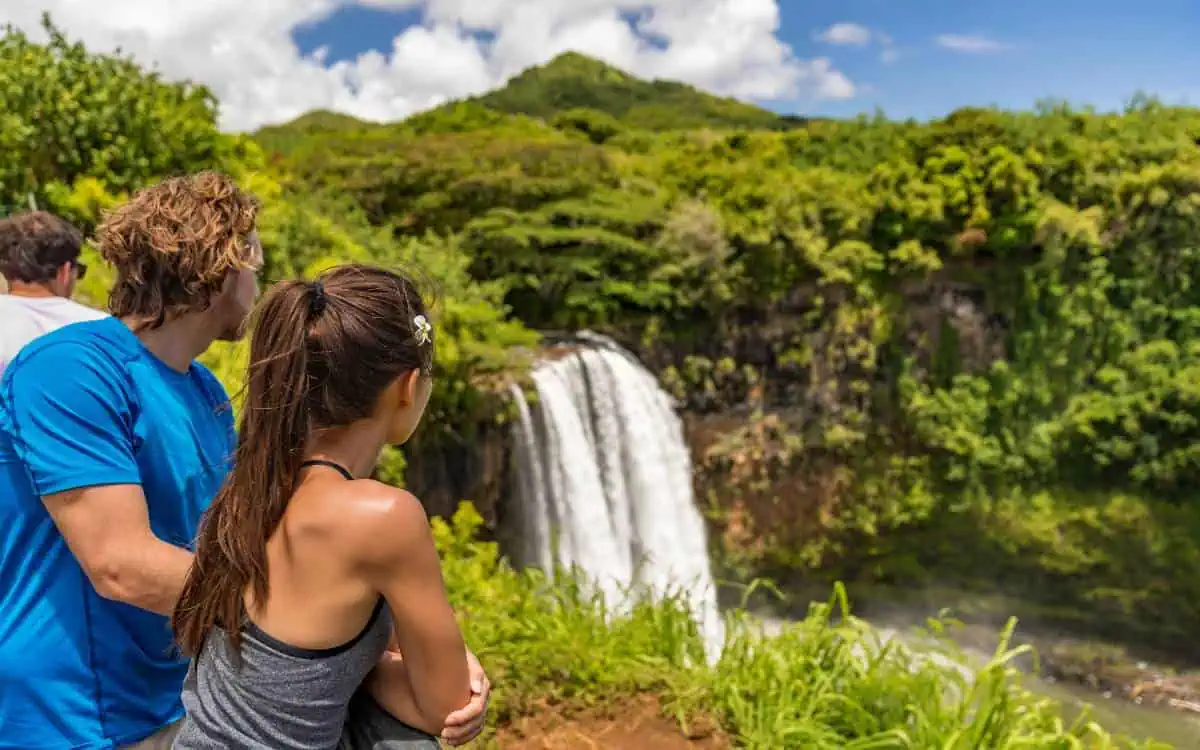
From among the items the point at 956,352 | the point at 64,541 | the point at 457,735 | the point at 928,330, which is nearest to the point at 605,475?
the point at 928,330

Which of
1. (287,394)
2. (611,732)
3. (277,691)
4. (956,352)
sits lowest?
(611,732)

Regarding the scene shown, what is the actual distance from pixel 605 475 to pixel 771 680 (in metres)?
7.22

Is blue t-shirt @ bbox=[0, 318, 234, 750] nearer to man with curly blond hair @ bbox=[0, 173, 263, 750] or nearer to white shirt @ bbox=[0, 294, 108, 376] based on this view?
man with curly blond hair @ bbox=[0, 173, 263, 750]

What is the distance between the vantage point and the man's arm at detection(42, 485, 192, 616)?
58.3 inches

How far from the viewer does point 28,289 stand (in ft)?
7.83

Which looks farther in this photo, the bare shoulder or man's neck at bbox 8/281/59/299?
man's neck at bbox 8/281/59/299

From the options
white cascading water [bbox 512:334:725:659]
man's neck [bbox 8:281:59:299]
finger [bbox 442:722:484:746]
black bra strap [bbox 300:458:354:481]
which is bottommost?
white cascading water [bbox 512:334:725:659]

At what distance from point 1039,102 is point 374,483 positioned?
62.2 feet

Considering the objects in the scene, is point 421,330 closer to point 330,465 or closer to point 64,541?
point 330,465

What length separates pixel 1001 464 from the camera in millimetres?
15133

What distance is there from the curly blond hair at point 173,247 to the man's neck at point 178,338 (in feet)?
0.06

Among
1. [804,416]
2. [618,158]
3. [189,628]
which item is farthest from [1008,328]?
[189,628]

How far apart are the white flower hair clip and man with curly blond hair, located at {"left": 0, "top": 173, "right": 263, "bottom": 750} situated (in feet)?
1.73

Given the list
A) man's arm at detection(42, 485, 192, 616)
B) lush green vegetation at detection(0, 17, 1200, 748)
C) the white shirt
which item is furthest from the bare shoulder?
lush green vegetation at detection(0, 17, 1200, 748)
